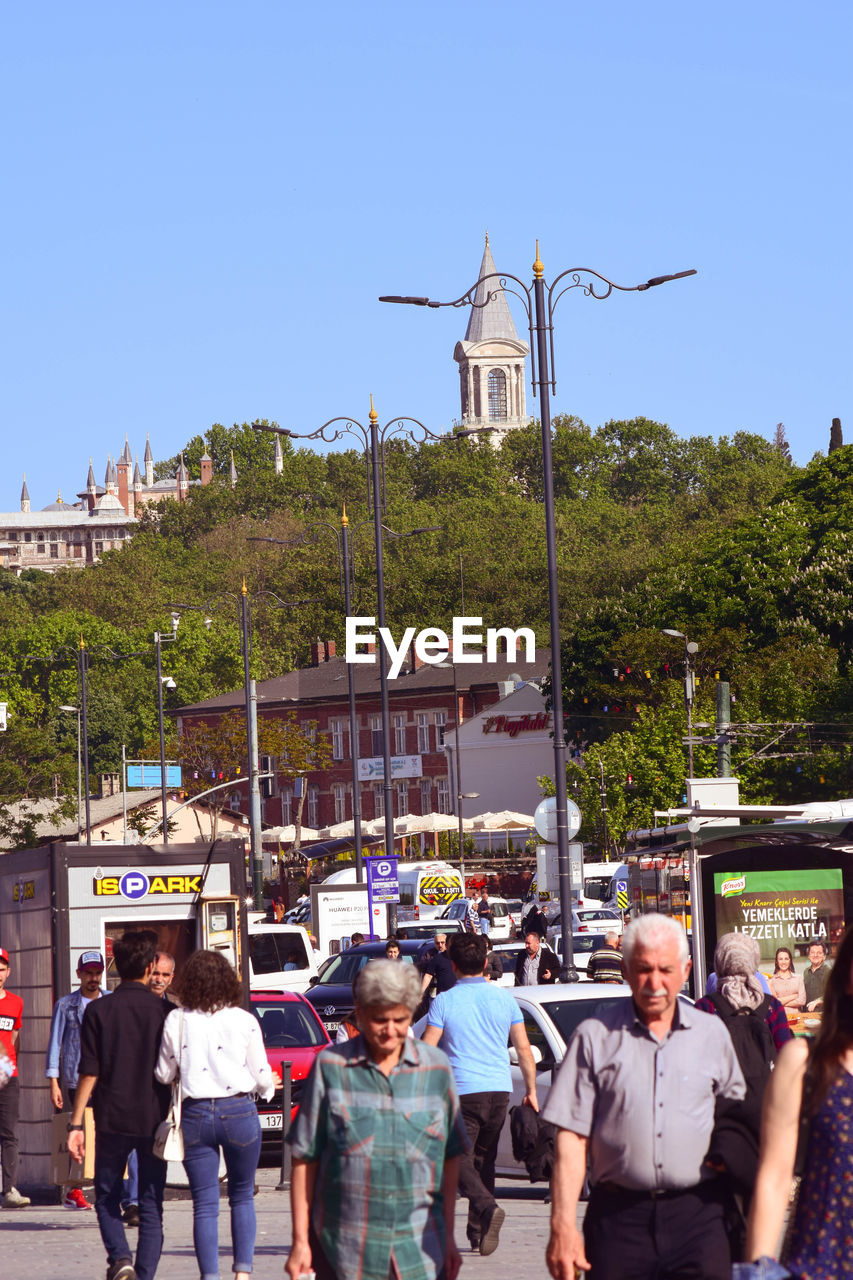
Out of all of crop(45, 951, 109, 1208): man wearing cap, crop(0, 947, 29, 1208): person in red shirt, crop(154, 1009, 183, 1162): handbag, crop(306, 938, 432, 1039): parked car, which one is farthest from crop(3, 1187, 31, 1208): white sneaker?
crop(306, 938, 432, 1039): parked car

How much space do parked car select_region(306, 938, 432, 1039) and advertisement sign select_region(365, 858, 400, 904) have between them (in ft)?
21.9

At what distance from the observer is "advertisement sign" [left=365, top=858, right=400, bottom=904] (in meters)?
33.2

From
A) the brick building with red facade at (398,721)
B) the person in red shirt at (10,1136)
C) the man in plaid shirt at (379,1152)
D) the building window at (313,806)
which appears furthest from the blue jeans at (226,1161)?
the building window at (313,806)

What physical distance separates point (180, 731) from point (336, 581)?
13.4m

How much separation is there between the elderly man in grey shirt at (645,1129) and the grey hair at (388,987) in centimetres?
48

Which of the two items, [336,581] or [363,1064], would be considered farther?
[336,581]

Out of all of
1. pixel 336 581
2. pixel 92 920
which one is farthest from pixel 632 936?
pixel 336 581

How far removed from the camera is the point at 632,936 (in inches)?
234

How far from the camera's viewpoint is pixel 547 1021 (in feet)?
46.2

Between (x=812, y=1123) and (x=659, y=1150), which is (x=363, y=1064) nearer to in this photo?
(x=659, y=1150)

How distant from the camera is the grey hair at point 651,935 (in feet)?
19.4

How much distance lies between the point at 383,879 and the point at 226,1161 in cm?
2451

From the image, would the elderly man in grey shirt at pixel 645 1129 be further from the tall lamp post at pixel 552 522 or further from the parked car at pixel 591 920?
the parked car at pixel 591 920

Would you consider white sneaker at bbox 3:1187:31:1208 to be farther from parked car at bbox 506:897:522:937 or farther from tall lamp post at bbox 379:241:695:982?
parked car at bbox 506:897:522:937
